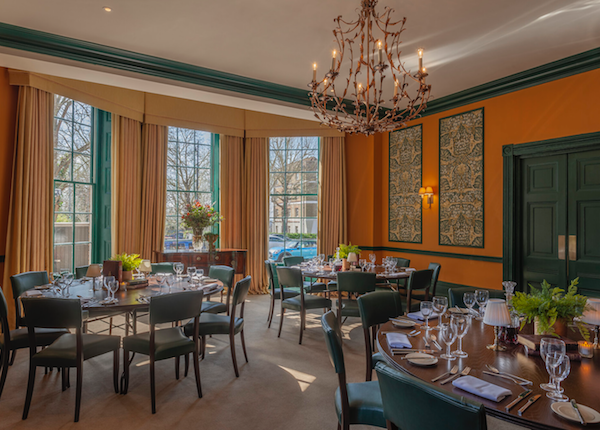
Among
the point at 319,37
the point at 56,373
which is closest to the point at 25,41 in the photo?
the point at 319,37

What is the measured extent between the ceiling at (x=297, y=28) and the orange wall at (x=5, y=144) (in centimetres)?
133

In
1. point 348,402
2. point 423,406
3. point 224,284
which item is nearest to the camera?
point 423,406

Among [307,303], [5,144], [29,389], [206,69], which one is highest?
[206,69]

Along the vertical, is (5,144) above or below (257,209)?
above

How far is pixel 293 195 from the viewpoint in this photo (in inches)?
321

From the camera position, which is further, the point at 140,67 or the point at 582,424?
the point at 140,67

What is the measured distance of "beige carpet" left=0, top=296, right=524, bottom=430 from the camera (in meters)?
2.88

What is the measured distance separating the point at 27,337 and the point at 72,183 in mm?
3231

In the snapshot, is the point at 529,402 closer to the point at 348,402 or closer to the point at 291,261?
the point at 348,402

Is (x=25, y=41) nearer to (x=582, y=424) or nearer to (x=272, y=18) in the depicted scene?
(x=272, y=18)

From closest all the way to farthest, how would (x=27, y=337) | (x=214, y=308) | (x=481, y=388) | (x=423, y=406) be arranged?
(x=423, y=406), (x=481, y=388), (x=27, y=337), (x=214, y=308)

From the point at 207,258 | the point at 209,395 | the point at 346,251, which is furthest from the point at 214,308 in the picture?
the point at 207,258

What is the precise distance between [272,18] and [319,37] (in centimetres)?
63

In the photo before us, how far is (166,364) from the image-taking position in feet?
13.3
